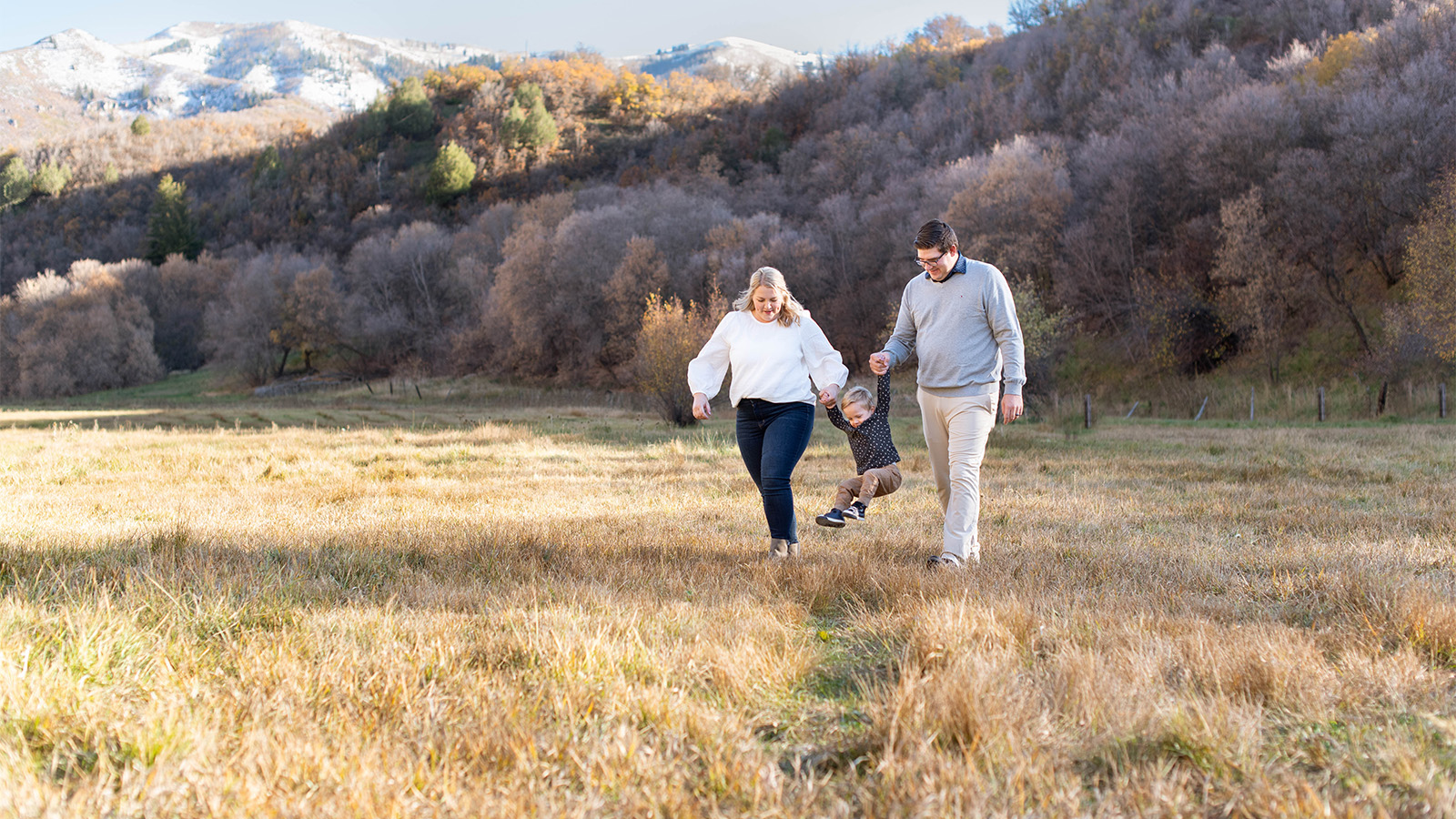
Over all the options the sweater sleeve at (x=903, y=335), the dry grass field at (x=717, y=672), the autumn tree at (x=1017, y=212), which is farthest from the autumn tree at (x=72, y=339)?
the sweater sleeve at (x=903, y=335)

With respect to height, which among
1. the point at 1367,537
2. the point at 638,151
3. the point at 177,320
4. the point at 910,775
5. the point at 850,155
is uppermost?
the point at 638,151

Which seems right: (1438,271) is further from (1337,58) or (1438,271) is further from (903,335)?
(903,335)

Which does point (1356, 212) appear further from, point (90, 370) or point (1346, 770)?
point (90, 370)

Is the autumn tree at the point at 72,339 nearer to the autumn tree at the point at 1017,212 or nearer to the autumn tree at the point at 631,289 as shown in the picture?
the autumn tree at the point at 631,289

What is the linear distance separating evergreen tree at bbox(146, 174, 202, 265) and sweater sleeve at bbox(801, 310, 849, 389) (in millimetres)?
116102

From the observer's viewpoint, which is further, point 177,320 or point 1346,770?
point 177,320

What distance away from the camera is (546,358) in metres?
57.3

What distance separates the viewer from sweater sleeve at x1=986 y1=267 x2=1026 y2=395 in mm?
5578

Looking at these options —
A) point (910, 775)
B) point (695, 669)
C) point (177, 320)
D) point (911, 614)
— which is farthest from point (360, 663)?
point (177, 320)

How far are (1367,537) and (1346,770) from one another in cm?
501

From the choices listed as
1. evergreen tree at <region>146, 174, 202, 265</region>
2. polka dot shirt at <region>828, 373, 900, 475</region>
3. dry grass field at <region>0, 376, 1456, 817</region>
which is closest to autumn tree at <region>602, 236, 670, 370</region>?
polka dot shirt at <region>828, 373, 900, 475</region>

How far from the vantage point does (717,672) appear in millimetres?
3172

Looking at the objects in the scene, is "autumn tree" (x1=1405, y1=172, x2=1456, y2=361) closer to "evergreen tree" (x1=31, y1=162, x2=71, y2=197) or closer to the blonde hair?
the blonde hair

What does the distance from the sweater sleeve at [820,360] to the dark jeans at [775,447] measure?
0.24m
